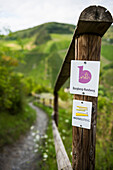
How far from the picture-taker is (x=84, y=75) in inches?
35.2

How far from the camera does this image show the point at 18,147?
383 centimetres

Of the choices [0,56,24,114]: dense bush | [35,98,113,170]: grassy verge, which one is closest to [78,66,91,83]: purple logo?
[35,98,113,170]: grassy verge

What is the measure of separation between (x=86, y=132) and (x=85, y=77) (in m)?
0.43

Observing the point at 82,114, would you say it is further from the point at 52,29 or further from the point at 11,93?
the point at 52,29

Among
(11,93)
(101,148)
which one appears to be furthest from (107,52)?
(11,93)

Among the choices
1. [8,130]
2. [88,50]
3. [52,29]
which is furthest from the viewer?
[52,29]

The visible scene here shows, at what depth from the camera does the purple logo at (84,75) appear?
882 millimetres

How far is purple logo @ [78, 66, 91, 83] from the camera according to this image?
0.88m

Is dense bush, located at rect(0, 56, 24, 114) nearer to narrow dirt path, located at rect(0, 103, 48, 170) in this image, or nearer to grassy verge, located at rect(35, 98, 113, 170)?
narrow dirt path, located at rect(0, 103, 48, 170)

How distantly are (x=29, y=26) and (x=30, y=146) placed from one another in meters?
3.75

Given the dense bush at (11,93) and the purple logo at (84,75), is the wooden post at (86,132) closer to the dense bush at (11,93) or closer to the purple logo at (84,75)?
the purple logo at (84,75)

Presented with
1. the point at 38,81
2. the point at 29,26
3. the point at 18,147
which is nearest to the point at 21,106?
the point at 18,147

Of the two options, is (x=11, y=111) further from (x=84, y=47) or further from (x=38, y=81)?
(x=38, y=81)

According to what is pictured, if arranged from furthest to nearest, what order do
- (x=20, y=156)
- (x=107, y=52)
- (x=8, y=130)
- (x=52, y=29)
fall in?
(x=52, y=29) < (x=107, y=52) < (x=8, y=130) < (x=20, y=156)
